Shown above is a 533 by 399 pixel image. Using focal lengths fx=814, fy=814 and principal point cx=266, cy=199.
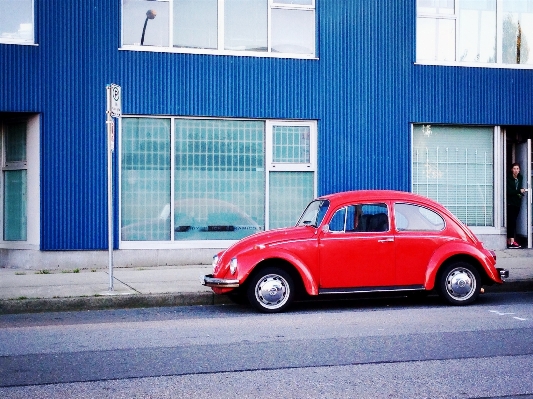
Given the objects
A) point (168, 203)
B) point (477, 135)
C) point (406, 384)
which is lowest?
point (406, 384)

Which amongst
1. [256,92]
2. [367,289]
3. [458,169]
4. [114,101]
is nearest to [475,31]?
[458,169]

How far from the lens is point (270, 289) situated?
35.2 ft

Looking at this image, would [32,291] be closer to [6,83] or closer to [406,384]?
[6,83]

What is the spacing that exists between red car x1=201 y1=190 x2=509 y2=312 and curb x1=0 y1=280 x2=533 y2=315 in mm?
695

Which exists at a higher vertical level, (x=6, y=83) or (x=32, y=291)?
(x=6, y=83)

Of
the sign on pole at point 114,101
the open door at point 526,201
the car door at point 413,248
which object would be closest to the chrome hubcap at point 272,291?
the car door at point 413,248

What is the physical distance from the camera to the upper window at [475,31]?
17188mm

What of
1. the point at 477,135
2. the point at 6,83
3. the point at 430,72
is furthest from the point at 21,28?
the point at 477,135

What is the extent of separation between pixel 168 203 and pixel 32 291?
415cm

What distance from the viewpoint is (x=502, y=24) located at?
17672 millimetres

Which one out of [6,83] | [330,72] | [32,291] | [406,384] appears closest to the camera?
[406,384]

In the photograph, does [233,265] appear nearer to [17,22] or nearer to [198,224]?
[198,224]

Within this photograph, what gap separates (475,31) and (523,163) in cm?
304

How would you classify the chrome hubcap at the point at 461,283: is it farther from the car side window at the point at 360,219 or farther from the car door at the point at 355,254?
the car side window at the point at 360,219
